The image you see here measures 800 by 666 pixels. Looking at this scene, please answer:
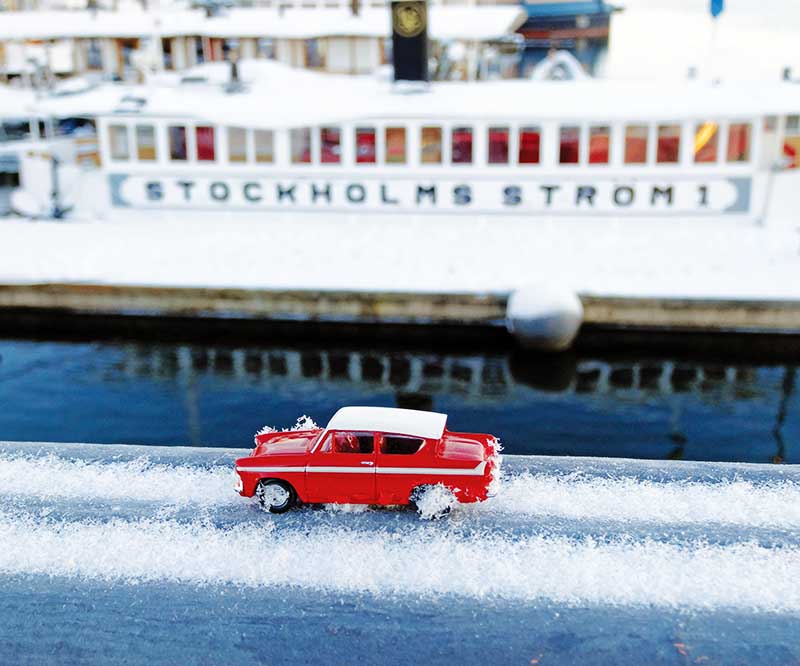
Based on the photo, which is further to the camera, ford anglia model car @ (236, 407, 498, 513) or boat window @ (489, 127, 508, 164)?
boat window @ (489, 127, 508, 164)

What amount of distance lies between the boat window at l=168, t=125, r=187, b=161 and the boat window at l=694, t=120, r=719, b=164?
13571mm

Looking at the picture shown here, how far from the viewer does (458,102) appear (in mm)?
22906

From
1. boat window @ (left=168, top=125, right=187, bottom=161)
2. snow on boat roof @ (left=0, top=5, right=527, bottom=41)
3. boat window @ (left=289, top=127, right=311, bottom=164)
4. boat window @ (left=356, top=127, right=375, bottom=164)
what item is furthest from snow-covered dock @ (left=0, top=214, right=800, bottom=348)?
snow on boat roof @ (left=0, top=5, right=527, bottom=41)

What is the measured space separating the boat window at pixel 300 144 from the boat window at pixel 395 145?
7.02 feet

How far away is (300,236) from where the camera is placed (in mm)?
21641

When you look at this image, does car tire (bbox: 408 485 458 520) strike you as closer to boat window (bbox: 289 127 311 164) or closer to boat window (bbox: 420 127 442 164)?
boat window (bbox: 420 127 442 164)

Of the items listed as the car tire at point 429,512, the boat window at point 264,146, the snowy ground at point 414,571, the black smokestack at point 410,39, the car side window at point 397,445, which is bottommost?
the snowy ground at point 414,571

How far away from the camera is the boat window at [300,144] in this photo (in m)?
22.8

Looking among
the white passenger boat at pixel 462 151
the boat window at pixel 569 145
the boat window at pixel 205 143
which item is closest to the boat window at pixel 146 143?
the white passenger boat at pixel 462 151

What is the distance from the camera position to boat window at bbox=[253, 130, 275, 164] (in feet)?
75.3

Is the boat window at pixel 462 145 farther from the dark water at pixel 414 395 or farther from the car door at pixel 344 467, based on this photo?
the car door at pixel 344 467

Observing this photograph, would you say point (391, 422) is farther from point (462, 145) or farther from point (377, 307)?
point (462, 145)

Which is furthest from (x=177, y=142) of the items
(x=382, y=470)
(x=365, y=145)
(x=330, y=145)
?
(x=382, y=470)

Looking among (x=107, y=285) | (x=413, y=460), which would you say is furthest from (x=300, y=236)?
(x=413, y=460)
